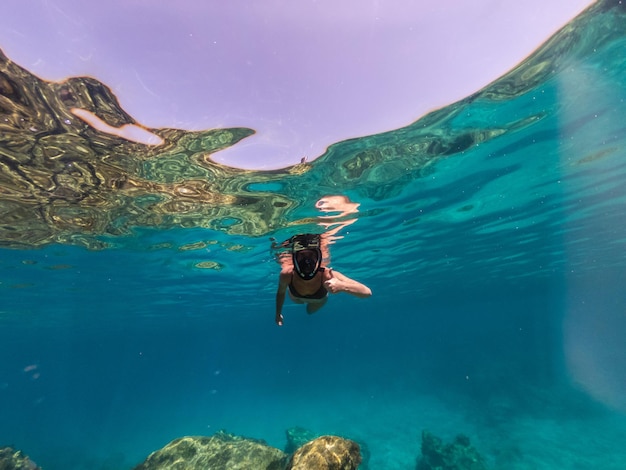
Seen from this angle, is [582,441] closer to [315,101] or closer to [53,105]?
[315,101]

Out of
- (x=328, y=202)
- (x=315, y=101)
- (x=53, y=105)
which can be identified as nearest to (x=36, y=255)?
(x=53, y=105)

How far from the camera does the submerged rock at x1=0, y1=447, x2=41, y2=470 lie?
1406cm

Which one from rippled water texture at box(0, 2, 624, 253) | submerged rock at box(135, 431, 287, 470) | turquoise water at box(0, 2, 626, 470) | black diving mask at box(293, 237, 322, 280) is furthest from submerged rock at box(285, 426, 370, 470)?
black diving mask at box(293, 237, 322, 280)

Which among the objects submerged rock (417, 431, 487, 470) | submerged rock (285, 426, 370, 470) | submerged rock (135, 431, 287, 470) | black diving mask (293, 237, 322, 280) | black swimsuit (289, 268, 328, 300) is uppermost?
black diving mask (293, 237, 322, 280)

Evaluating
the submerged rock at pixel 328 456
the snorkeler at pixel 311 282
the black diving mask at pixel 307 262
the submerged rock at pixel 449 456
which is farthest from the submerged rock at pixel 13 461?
the submerged rock at pixel 449 456

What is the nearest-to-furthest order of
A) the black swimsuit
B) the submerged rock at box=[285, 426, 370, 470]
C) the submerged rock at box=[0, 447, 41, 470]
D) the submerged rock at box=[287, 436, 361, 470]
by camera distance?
the submerged rock at box=[287, 436, 361, 470] → the black swimsuit → the submerged rock at box=[0, 447, 41, 470] → the submerged rock at box=[285, 426, 370, 470]

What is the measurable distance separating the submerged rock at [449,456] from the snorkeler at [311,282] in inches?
580

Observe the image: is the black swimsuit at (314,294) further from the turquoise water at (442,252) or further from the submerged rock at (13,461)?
the submerged rock at (13,461)

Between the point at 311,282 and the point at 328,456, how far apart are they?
3137 mm

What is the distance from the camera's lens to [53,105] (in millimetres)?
7965

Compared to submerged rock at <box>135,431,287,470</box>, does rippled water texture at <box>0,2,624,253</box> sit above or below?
above

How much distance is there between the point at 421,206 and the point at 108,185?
13.8 m

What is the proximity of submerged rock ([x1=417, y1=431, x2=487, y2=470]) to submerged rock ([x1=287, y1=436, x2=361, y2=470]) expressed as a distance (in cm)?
1392

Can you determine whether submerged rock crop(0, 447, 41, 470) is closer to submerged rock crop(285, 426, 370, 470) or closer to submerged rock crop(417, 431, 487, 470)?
submerged rock crop(285, 426, 370, 470)
